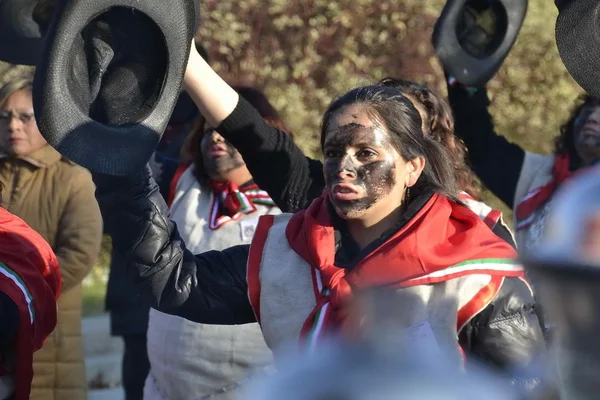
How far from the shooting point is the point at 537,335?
291 cm

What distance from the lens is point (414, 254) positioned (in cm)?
279

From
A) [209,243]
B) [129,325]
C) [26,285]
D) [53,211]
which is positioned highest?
[26,285]

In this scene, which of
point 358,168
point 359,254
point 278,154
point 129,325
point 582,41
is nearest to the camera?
point 359,254

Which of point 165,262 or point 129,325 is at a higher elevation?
point 165,262

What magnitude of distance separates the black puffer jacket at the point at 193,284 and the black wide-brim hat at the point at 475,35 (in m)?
1.76

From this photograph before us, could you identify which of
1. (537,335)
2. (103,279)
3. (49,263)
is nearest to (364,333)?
(537,335)

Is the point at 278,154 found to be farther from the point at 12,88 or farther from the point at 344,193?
the point at 12,88

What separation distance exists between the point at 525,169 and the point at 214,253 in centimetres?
219

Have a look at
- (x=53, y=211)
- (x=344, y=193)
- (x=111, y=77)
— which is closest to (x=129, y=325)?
(x=53, y=211)

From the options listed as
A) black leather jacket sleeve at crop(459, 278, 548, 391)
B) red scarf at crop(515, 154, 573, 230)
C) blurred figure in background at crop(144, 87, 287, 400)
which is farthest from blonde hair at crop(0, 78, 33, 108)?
black leather jacket sleeve at crop(459, 278, 548, 391)

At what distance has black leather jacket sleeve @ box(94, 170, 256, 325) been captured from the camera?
2836mm

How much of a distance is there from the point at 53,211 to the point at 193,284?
2.23 metres

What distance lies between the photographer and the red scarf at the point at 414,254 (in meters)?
2.76

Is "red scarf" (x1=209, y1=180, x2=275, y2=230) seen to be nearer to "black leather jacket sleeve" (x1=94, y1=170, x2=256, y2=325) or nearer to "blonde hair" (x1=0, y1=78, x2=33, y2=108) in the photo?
"blonde hair" (x1=0, y1=78, x2=33, y2=108)
